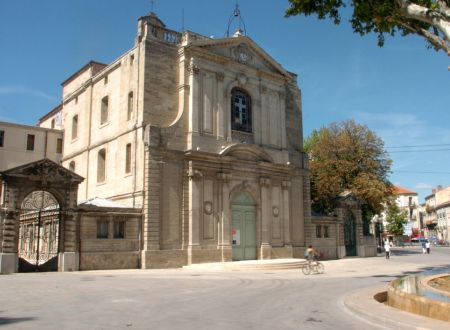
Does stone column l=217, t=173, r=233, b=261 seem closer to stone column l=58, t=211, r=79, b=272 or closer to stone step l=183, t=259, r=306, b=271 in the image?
stone step l=183, t=259, r=306, b=271

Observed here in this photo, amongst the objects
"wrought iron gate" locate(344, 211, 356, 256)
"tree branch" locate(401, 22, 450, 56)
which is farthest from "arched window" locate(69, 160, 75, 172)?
"tree branch" locate(401, 22, 450, 56)

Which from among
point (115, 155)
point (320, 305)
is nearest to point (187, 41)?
point (115, 155)

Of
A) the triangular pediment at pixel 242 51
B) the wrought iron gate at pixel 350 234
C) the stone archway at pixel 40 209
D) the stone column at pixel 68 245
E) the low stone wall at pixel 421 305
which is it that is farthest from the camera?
the wrought iron gate at pixel 350 234

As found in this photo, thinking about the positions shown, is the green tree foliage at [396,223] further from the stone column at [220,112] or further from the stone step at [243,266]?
the stone step at [243,266]

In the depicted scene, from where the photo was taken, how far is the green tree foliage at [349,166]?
43.8m

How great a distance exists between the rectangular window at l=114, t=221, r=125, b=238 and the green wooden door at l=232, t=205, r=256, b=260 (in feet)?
25.4

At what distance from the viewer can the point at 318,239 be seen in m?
37.9

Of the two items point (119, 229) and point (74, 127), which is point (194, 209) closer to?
point (119, 229)

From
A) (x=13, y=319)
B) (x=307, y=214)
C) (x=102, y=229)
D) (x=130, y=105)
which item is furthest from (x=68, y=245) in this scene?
(x=307, y=214)

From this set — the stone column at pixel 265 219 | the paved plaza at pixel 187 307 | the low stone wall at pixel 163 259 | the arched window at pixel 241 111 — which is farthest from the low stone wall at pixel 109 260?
the arched window at pixel 241 111

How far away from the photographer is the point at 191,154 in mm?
29531

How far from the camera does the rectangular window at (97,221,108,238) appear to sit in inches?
1026

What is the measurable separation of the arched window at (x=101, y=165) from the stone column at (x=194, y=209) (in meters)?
7.99

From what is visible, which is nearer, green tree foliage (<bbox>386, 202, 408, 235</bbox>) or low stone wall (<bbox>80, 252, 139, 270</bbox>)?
low stone wall (<bbox>80, 252, 139, 270</bbox>)
